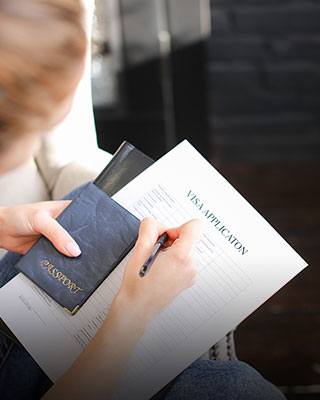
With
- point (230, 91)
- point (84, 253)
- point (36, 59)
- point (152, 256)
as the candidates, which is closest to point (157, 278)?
point (152, 256)

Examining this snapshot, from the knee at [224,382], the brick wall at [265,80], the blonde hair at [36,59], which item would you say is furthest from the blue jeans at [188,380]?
the brick wall at [265,80]

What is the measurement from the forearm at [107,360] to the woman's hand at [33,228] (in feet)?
0.45

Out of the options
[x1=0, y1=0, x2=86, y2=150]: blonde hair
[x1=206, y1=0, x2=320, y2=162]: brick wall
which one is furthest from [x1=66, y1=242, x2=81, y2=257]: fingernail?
[x1=206, y1=0, x2=320, y2=162]: brick wall

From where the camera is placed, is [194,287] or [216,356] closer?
[194,287]

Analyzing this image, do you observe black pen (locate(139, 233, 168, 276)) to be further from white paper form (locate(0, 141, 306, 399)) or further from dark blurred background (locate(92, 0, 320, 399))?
dark blurred background (locate(92, 0, 320, 399))

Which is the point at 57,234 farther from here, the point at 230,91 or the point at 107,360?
the point at 230,91

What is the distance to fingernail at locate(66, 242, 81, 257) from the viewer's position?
658 mm

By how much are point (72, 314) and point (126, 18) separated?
4.07 feet

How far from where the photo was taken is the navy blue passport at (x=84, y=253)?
654 millimetres

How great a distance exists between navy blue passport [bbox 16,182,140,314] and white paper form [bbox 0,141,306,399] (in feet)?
0.05

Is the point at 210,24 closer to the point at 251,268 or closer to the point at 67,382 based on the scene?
the point at 251,268

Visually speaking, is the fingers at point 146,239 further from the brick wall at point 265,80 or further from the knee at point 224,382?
the brick wall at point 265,80

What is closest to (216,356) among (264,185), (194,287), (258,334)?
(194,287)

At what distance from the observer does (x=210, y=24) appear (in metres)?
1.66
